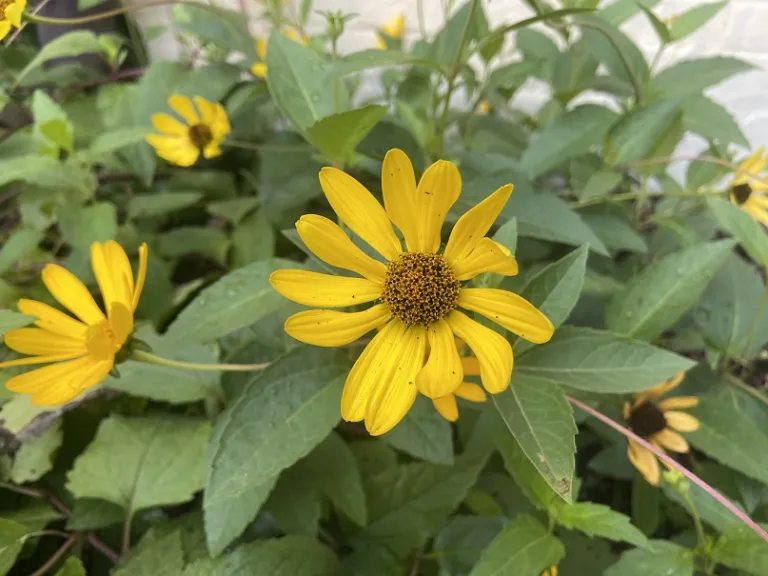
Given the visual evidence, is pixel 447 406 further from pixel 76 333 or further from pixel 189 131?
pixel 189 131

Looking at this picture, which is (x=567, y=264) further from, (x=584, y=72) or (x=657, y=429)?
(x=584, y=72)

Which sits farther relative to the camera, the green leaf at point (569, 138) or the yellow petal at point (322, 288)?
the green leaf at point (569, 138)

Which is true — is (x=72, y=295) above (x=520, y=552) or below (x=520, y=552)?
above

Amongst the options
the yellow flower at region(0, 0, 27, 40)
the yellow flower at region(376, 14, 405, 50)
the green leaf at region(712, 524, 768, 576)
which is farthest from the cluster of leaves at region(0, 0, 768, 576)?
the yellow flower at region(376, 14, 405, 50)

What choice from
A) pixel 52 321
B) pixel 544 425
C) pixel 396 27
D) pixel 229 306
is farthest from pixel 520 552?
pixel 396 27

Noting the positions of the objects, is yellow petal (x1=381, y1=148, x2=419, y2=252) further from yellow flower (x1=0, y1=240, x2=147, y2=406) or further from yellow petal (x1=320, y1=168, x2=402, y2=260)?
yellow flower (x1=0, y1=240, x2=147, y2=406)

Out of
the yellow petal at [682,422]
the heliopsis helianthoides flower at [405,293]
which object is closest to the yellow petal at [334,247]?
the heliopsis helianthoides flower at [405,293]

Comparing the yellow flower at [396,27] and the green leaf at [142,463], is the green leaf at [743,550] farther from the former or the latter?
the yellow flower at [396,27]
